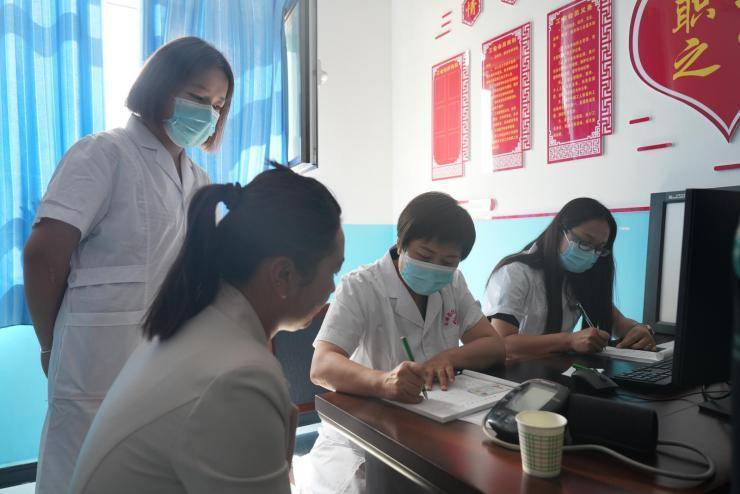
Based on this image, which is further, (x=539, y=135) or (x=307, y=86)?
(x=539, y=135)

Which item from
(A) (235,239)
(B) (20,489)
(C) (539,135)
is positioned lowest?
(B) (20,489)

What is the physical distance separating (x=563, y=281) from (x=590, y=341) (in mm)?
423

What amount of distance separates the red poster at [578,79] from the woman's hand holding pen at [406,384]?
62.2 inches

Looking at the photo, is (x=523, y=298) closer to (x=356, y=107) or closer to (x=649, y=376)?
(x=649, y=376)

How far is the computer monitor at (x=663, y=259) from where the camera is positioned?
6.25ft

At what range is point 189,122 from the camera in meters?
1.45

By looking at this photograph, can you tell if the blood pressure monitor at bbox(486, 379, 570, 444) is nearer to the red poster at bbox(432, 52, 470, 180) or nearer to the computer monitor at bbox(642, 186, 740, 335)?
the computer monitor at bbox(642, 186, 740, 335)

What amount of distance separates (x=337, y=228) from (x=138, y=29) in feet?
7.36

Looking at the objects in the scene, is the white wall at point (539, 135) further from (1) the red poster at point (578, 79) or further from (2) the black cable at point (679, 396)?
(2) the black cable at point (679, 396)

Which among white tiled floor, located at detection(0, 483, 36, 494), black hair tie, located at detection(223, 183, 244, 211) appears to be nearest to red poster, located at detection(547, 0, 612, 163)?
black hair tie, located at detection(223, 183, 244, 211)

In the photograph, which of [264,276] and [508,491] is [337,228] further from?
[508,491]

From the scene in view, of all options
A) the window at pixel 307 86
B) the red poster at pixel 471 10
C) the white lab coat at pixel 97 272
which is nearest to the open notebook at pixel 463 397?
the white lab coat at pixel 97 272

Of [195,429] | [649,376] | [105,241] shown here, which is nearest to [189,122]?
[105,241]

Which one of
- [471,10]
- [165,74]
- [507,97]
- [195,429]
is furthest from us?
[471,10]
